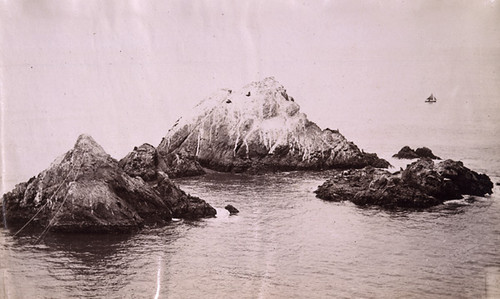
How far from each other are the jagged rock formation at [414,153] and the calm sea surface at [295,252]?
43mm

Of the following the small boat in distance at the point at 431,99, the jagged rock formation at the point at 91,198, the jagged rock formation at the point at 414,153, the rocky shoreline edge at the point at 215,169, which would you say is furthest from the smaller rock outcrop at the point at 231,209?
the small boat in distance at the point at 431,99

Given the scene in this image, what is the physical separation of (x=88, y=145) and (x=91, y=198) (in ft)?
1.30

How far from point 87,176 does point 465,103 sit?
280 cm

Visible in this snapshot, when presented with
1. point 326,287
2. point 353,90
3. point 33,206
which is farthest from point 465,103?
point 33,206

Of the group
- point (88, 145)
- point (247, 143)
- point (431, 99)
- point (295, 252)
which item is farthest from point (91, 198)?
point (431, 99)

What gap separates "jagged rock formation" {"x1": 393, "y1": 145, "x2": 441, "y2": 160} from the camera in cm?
463

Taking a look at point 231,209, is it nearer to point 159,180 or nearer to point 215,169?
point 215,169

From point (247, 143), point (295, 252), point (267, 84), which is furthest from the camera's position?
point (247, 143)

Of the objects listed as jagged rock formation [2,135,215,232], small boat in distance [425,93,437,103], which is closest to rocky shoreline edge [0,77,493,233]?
jagged rock formation [2,135,215,232]

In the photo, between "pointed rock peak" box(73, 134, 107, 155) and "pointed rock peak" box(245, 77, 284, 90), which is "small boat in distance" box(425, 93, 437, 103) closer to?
"pointed rock peak" box(245, 77, 284, 90)

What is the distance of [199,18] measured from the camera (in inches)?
185

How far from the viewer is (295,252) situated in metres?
4.35

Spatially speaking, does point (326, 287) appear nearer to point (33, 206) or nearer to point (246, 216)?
point (246, 216)

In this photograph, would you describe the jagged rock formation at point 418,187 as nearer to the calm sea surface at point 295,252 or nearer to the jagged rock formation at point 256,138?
the calm sea surface at point 295,252
